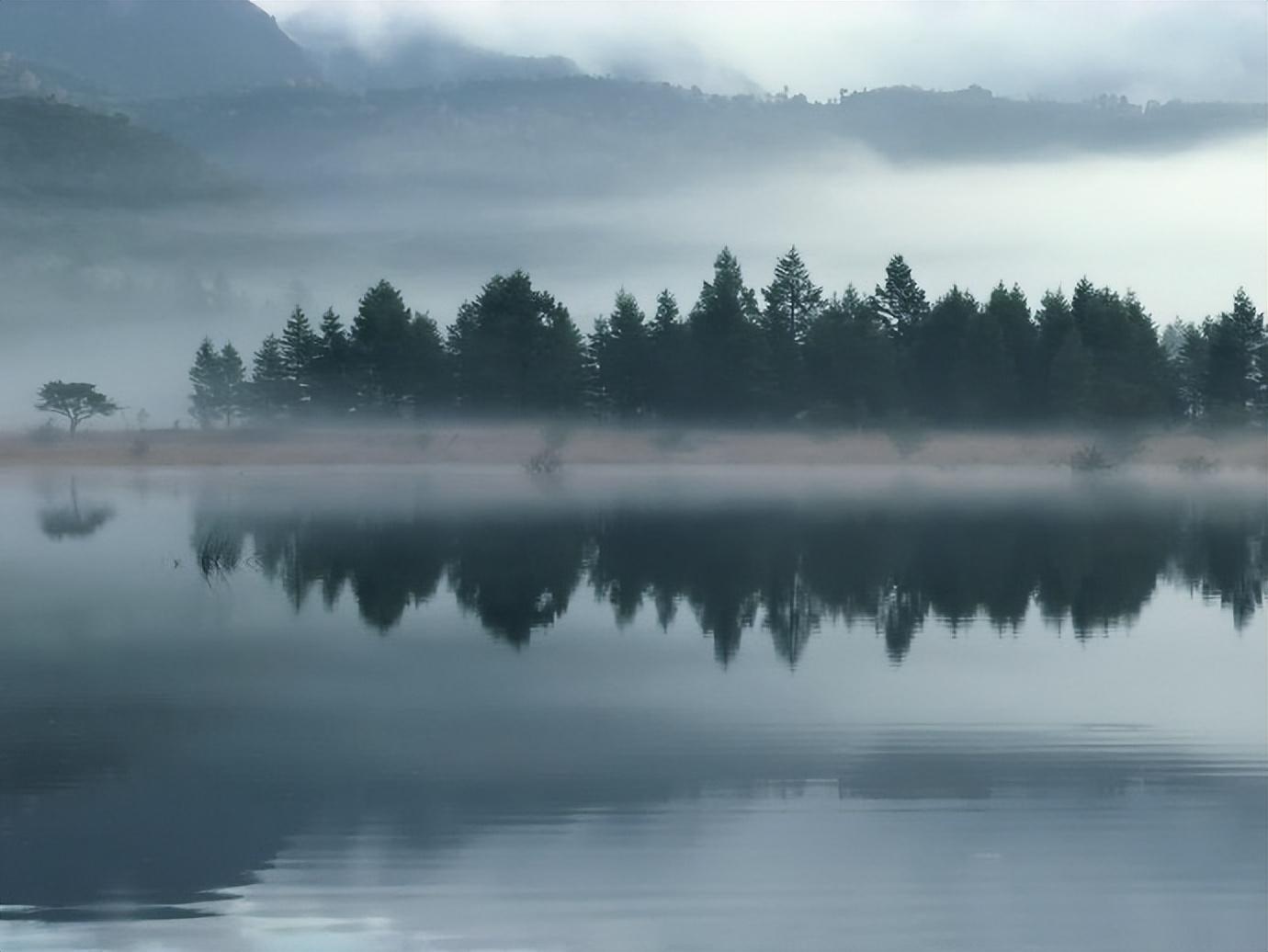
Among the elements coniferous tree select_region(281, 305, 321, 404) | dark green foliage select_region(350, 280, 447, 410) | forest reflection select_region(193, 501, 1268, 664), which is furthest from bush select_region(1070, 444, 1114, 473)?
coniferous tree select_region(281, 305, 321, 404)

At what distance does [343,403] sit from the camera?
245ft

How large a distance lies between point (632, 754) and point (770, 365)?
61.4 meters

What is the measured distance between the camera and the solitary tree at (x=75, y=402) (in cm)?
9288

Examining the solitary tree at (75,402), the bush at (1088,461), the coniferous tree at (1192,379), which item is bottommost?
the bush at (1088,461)

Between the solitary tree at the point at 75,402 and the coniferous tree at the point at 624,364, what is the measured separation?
31925 millimetres

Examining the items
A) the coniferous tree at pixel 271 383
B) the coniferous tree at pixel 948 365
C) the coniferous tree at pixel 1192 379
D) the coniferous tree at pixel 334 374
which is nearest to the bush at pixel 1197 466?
the coniferous tree at pixel 1192 379

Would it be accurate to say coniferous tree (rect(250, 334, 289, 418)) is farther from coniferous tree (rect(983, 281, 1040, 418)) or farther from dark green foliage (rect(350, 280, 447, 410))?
coniferous tree (rect(983, 281, 1040, 418))

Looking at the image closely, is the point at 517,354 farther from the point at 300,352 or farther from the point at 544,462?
the point at 300,352

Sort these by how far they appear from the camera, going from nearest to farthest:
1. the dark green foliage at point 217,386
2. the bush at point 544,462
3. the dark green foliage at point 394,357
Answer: the bush at point 544,462
the dark green foliage at point 394,357
the dark green foliage at point 217,386

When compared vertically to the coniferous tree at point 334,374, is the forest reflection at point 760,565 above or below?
below

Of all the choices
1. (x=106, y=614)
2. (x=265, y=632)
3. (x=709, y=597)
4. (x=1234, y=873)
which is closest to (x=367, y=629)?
(x=265, y=632)

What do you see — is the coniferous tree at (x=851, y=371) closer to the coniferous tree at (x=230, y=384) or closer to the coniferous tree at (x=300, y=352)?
the coniferous tree at (x=300, y=352)

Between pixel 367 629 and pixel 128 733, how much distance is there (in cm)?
567

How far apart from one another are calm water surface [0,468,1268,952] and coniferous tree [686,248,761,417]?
46233 mm
